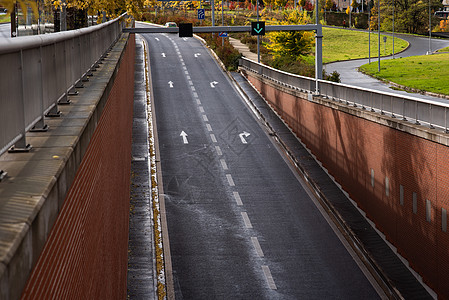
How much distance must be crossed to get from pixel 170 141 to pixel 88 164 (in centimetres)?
3157

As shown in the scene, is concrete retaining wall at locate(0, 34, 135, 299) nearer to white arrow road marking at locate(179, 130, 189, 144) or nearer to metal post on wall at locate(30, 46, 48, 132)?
metal post on wall at locate(30, 46, 48, 132)

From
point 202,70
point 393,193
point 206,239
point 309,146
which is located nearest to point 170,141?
point 309,146

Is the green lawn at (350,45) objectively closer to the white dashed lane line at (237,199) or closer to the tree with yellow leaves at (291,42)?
the tree with yellow leaves at (291,42)

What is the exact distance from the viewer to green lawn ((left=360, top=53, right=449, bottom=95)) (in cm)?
6328

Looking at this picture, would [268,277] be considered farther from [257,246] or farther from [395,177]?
[395,177]

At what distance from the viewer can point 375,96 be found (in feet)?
A: 89.2

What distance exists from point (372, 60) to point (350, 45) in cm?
1861

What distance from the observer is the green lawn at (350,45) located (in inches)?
4156

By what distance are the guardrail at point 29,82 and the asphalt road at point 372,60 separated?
46887 millimetres

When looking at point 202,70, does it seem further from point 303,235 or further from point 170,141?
point 303,235

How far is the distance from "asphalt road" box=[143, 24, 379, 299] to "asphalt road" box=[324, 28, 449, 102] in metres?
21.0

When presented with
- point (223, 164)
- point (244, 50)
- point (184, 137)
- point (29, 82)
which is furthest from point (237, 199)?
point (244, 50)

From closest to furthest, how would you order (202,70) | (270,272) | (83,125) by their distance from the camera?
(83,125), (270,272), (202,70)

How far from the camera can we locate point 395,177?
79.8ft
